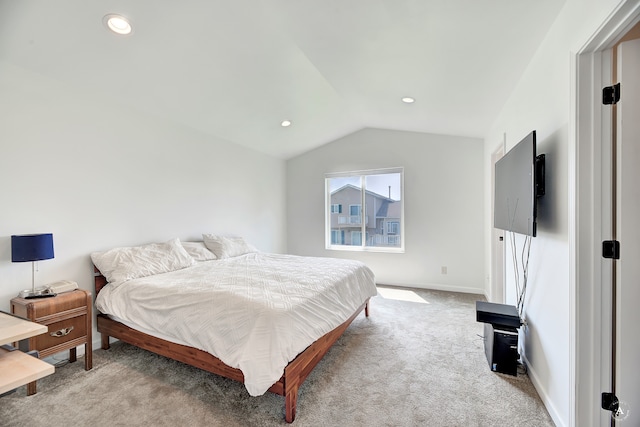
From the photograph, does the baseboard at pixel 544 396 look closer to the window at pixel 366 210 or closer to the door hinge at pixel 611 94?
the door hinge at pixel 611 94

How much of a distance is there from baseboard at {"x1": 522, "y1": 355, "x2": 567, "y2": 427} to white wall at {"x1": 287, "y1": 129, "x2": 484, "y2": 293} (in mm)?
2309

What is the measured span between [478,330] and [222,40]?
377cm

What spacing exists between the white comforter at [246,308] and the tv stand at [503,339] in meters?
1.15

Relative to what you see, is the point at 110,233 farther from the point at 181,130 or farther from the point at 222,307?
the point at 222,307

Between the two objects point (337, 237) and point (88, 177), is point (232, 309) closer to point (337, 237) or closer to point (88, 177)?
point (88, 177)

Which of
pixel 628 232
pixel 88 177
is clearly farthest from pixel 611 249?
pixel 88 177

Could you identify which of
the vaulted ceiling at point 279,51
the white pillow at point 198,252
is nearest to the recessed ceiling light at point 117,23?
the vaulted ceiling at point 279,51

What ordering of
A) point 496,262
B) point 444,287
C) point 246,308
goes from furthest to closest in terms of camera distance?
point 444,287 < point 496,262 < point 246,308

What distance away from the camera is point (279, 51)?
8.71ft

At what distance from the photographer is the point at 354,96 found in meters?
3.50

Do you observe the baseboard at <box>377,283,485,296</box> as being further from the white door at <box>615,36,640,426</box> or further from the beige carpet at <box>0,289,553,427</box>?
the white door at <box>615,36,640,426</box>

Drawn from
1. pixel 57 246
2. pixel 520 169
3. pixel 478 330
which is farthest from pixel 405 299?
pixel 57 246

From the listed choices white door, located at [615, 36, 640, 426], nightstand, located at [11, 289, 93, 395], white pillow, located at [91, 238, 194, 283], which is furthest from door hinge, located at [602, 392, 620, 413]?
nightstand, located at [11, 289, 93, 395]

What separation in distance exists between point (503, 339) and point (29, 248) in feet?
11.9
